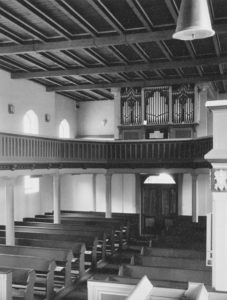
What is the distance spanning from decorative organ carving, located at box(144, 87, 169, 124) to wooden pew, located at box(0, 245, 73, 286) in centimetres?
1028

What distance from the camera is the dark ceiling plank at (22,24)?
1184cm

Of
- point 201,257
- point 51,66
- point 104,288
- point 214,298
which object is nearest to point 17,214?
point 51,66

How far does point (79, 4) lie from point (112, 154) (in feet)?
28.8

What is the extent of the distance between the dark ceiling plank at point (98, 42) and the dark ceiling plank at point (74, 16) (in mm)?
384

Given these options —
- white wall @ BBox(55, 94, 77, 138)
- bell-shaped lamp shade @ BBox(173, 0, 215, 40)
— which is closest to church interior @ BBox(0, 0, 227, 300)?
bell-shaped lamp shade @ BBox(173, 0, 215, 40)

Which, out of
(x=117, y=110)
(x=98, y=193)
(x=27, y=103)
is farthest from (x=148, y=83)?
(x=98, y=193)

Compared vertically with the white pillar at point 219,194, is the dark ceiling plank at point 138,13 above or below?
above

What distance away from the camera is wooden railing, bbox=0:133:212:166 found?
53.3 feet

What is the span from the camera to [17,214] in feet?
65.4

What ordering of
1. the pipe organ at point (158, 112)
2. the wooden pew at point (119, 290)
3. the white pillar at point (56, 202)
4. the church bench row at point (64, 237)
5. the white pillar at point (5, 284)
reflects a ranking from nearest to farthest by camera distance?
the wooden pew at point (119, 290) → the white pillar at point (5, 284) → the church bench row at point (64, 237) → the white pillar at point (56, 202) → the pipe organ at point (158, 112)

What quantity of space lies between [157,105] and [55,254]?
11.1 meters

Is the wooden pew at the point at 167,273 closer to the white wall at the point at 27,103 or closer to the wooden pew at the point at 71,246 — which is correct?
the wooden pew at the point at 71,246

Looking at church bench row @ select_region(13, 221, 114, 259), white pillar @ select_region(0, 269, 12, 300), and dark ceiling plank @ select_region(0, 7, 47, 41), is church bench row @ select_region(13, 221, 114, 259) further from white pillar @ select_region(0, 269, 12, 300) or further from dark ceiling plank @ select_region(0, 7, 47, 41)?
dark ceiling plank @ select_region(0, 7, 47, 41)

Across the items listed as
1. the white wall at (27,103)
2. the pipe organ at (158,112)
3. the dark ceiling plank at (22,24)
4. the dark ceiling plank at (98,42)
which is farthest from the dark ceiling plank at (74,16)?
the pipe organ at (158,112)
